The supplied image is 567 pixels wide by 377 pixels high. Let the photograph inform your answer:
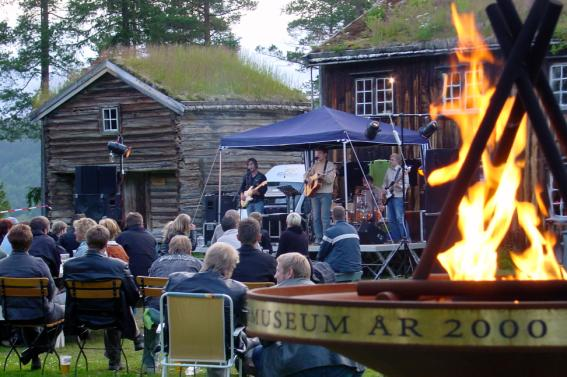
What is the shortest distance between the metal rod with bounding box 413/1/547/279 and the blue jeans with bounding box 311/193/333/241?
15.5 meters

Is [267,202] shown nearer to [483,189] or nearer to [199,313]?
[199,313]

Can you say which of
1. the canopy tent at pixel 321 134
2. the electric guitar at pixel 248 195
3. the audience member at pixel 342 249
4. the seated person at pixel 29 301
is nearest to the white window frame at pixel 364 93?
the canopy tent at pixel 321 134

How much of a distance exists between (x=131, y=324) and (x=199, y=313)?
170 cm

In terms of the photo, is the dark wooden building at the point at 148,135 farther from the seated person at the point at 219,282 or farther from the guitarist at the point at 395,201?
the seated person at the point at 219,282

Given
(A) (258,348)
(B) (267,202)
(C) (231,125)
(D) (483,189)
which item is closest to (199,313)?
(A) (258,348)

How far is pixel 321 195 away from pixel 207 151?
13018 millimetres

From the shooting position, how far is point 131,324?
990cm

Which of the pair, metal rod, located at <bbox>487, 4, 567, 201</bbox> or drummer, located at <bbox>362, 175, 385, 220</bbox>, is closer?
metal rod, located at <bbox>487, 4, 567, 201</bbox>

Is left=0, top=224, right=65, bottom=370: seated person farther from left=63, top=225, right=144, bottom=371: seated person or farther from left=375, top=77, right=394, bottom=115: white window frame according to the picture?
left=375, top=77, right=394, bottom=115: white window frame

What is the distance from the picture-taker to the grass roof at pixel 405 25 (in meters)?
24.2

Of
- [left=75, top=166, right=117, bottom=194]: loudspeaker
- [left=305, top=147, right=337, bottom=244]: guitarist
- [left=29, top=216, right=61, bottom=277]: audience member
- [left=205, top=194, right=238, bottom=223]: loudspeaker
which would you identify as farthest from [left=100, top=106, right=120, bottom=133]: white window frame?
[left=29, top=216, right=61, bottom=277]: audience member

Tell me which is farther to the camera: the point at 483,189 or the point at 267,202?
the point at 267,202

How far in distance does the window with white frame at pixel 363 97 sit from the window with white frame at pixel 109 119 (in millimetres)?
9680

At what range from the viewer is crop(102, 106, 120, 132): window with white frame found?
3378 centimetres
